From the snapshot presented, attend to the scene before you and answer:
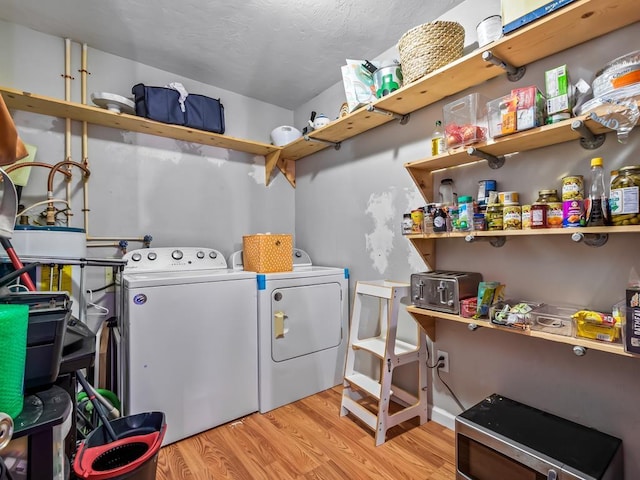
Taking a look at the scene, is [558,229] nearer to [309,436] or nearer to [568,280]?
[568,280]

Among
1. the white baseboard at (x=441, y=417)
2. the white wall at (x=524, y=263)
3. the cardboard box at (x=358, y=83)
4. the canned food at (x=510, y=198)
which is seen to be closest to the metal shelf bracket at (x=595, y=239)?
the white wall at (x=524, y=263)

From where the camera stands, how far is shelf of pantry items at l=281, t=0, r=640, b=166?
3.73ft

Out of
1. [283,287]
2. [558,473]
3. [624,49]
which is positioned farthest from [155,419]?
[624,49]

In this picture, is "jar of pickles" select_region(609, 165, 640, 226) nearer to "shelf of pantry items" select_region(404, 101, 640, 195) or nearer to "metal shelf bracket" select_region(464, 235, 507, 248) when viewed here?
"shelf of pantry items" select_region(404, 101, 640, 195)

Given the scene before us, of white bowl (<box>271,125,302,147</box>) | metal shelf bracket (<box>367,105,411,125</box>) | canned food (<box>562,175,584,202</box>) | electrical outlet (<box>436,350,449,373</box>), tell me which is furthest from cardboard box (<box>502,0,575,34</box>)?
white bowl (<box>271,125,302,147</box>)

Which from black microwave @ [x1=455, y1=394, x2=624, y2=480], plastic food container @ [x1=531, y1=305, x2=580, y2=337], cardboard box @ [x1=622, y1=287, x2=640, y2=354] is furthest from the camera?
plastic food container @ [x1=531, y1=305, x2=580, y2=337]

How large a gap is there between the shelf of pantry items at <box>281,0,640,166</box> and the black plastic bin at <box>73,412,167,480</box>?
6.43 feet

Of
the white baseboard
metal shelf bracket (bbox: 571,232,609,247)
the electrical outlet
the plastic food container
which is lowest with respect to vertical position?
the white baseboard

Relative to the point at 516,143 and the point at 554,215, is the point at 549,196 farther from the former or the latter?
the point at 516,143

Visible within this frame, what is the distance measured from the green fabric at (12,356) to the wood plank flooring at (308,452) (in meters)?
1.19

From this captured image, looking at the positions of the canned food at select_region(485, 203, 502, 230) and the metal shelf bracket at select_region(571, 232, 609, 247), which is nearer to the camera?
the metal shelf bracket at select_region(571, 232, 609, 247)

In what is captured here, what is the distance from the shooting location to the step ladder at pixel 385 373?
1729 millimetres

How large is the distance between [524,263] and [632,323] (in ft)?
1.70

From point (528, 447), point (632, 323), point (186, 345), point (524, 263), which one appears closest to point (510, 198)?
point (524, 263)
